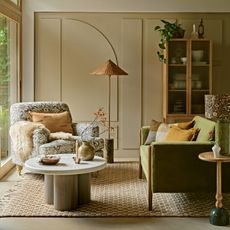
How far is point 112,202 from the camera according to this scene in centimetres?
430

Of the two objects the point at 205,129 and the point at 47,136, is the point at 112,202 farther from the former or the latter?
the point at 47,136

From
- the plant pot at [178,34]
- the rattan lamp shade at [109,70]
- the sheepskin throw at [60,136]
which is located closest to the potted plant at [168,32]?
the plant pot at [178,34]

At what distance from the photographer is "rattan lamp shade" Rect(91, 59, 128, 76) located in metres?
6.10

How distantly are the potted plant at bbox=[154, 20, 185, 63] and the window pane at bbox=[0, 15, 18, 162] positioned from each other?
6.92 feet

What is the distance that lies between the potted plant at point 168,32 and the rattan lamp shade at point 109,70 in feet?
2.35

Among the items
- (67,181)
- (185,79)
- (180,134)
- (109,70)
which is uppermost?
(109,70)

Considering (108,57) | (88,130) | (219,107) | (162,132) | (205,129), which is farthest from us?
(108,57)

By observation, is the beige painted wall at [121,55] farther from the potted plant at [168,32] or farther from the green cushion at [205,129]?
the green cushion at [205,129]

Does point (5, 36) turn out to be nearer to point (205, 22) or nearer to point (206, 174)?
Result: point (205, 22)

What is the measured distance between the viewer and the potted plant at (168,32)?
630cm

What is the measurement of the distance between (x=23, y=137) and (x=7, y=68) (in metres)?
1.25

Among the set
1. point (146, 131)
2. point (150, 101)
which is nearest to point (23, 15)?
point (150, 101)

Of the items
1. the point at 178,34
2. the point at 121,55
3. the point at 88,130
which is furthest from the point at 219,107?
the point at 121,55

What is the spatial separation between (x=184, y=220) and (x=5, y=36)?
3.58m
